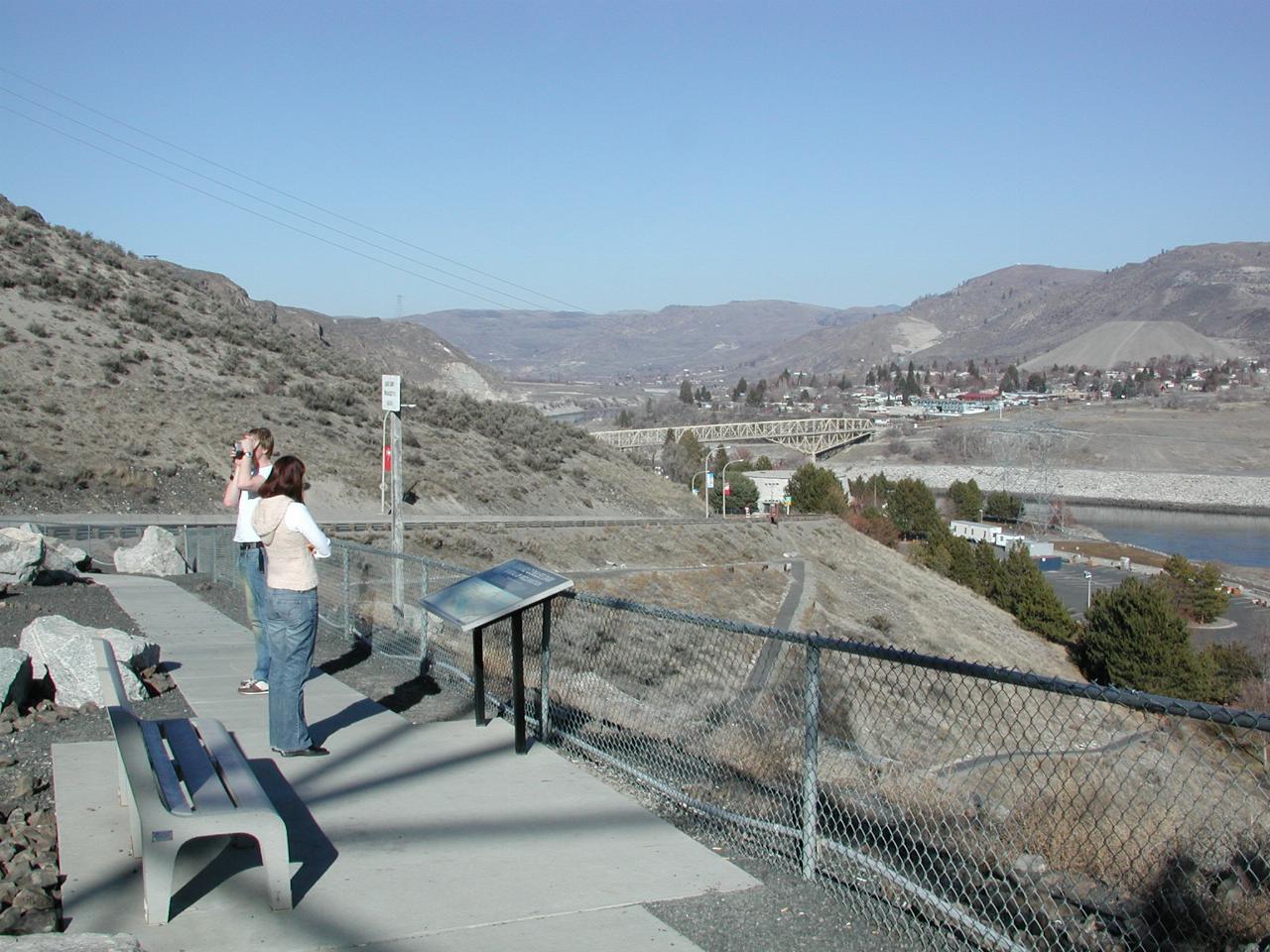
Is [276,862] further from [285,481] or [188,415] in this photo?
[188,415]

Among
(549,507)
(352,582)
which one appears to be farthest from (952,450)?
(352,582)

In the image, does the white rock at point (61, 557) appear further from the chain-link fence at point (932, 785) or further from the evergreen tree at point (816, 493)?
the evergreen tree at point (816, 493)

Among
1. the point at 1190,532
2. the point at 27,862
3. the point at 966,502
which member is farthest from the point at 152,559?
the point at 1190,532

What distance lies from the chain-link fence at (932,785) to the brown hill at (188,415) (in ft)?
91.2

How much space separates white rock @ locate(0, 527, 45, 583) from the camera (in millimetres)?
14523

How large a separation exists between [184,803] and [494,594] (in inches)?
100

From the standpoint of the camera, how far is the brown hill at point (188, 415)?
37.1 meters

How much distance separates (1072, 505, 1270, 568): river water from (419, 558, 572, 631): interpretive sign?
3489 inches

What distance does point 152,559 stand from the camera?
60.9ft

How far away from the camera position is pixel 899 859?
5703mm

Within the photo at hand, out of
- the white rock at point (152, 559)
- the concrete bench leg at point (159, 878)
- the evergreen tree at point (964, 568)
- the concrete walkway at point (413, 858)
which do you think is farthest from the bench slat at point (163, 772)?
the evergreen tree at point (964, 568)

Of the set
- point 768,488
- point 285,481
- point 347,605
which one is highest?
point 285,481

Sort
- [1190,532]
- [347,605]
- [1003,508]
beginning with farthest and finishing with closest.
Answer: [1190,532] < [1003,508] < [347,605]

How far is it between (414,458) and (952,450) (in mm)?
113672
